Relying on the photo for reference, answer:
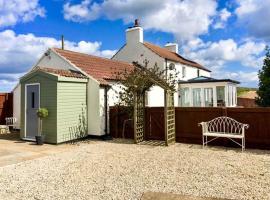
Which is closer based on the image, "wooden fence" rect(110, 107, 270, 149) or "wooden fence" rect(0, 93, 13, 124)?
"wooden fence" rect(110, 107, 270, 149)

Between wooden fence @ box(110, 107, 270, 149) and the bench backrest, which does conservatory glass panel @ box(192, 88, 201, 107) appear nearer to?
wooden fence @ box(110, 107, 270, 149)

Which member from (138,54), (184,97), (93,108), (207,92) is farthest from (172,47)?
(93,108)

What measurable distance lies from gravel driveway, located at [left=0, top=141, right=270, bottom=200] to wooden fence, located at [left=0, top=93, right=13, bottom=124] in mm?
10054

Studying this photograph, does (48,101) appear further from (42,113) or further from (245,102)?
(245,102)

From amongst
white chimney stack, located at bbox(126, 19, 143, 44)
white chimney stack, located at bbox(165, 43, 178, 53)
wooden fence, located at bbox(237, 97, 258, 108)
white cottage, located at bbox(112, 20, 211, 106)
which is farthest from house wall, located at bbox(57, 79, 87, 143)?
wooden fence, located at bbox(237, 97, 258, 108)

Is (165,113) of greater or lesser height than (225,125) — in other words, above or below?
above

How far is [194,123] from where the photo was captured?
12.2 metres

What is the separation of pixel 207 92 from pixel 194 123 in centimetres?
1285

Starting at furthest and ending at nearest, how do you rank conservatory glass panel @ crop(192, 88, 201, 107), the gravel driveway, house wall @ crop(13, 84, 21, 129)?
conservatory glass panel @ crop(192, 88, 201, 107) → house wall @ crop(13, 84, 21, 129) → the gravel driveway

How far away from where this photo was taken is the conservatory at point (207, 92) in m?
23.6

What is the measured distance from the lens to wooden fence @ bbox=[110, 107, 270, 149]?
1070 centimetres

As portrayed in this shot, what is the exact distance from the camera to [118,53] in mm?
26391

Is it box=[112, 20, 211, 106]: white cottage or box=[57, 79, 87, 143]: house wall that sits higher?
box=[112, 20, 211, 106]: white cottage

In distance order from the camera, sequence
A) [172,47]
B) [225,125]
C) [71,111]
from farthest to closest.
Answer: [172,47]
[71,111]
[225,125]
